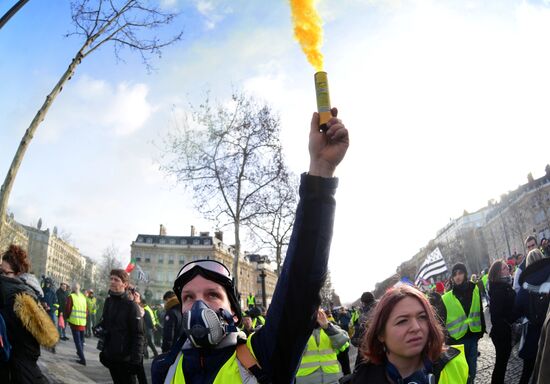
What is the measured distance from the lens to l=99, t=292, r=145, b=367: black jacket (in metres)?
5.70

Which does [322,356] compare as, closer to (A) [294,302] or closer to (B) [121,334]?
(B) [121,334]

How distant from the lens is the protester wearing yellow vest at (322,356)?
5091 millimetres

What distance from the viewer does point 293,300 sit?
150 cm

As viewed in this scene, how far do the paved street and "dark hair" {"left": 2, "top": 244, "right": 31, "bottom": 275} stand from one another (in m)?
4.00

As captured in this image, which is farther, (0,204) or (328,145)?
(0,204)

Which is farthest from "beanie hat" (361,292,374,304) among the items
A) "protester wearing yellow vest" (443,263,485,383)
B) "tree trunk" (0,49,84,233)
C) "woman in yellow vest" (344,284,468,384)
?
"tree trunk" (0,49,84,233)

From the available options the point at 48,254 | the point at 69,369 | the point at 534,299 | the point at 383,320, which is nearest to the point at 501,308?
the point at 534,299

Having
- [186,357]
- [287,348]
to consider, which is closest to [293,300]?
[287,348]

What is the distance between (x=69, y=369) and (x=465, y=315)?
8.38 m

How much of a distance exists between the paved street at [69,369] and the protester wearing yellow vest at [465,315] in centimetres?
676

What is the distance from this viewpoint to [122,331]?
5844 mm

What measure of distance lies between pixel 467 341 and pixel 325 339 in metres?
2.42

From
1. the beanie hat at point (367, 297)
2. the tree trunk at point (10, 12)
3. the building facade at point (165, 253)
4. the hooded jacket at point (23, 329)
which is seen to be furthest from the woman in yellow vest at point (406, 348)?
the building facade at point (165, 253)

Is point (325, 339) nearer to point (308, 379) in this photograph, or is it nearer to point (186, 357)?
point (308, 379)
